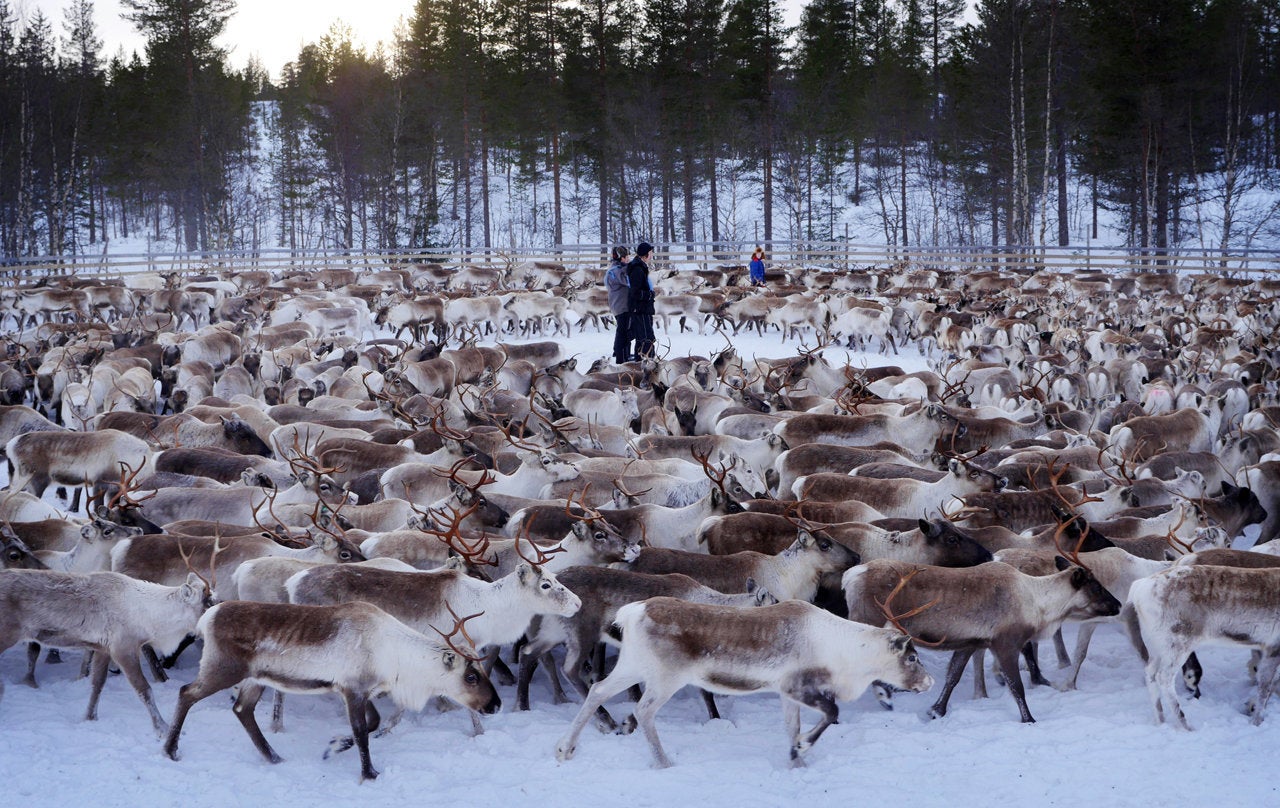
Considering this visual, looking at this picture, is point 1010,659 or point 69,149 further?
point 69,149

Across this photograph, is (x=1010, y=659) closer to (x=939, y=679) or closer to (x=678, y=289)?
(x=939, y=679)

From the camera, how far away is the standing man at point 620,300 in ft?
44.2

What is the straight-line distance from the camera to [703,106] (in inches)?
1225

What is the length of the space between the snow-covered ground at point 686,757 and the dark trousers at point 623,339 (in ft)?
29.2

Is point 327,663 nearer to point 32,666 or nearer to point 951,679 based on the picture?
point 32,666

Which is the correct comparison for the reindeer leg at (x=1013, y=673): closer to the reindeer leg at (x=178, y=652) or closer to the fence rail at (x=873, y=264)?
the reindeer leg at (x=178, y=652)

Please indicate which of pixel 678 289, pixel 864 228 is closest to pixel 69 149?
pixel 678 289

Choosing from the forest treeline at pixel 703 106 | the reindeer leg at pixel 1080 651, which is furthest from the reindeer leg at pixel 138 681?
the forest treeline at pixel 703 106

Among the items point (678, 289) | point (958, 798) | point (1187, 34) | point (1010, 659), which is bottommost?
point (958, 798)

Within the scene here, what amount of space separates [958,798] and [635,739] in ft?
4.35

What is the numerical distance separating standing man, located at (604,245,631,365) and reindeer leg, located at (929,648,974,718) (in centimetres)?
905

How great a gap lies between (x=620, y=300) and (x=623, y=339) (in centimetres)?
52

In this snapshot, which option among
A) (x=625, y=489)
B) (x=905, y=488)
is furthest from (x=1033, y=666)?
(x=625, y=489)

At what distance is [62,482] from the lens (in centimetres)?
754
